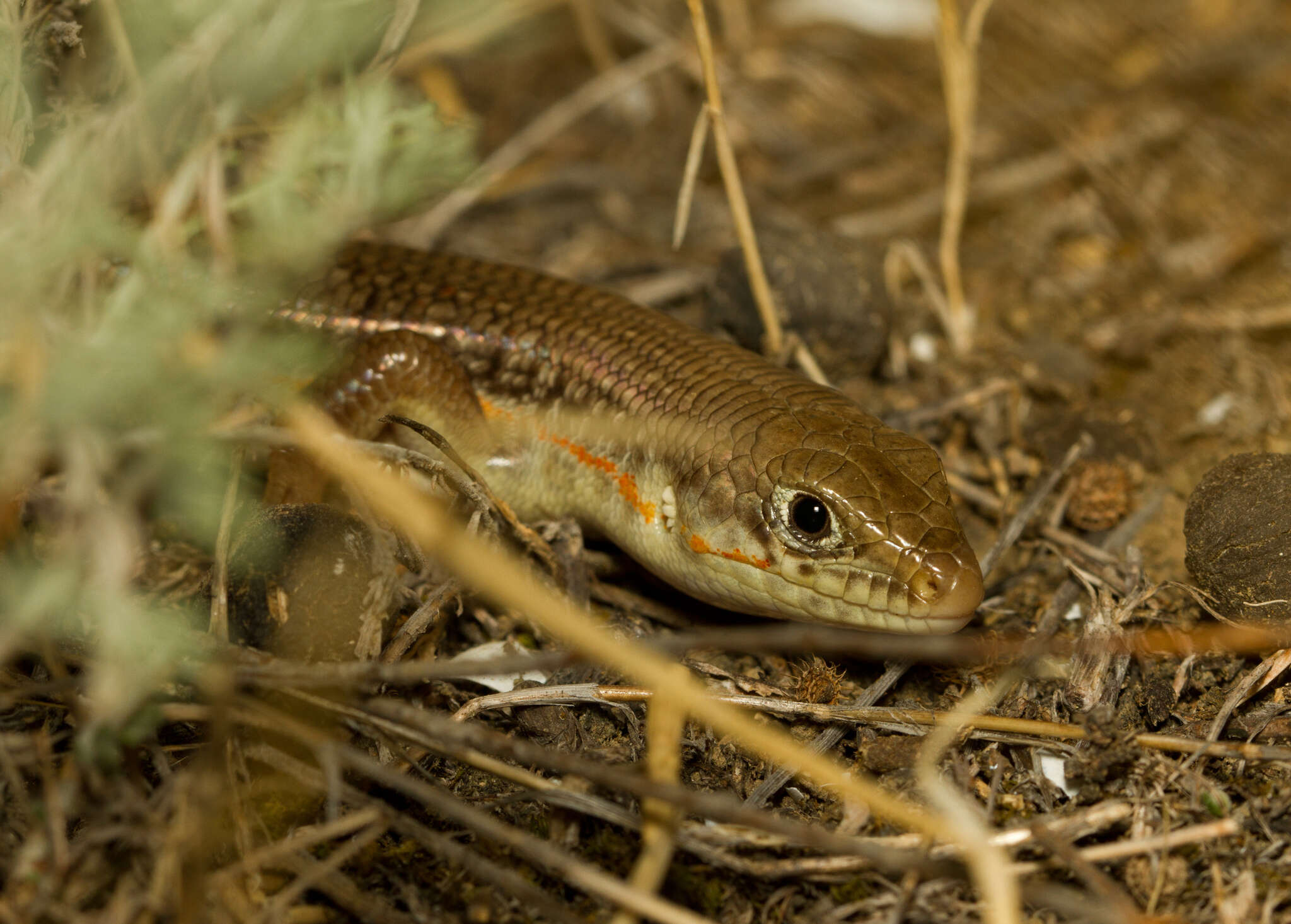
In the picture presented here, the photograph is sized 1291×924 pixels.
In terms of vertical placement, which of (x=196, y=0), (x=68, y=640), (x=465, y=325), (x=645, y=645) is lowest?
(x=68, y=640)

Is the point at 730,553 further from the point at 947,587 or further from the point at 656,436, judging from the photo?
the point at 947,587

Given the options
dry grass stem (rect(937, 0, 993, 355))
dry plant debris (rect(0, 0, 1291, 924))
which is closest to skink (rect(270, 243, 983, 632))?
dry plant debris (rect(0, 0, 1291, 924))

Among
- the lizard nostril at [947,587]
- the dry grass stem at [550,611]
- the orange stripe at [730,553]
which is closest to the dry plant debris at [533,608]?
the dry grass stem at [550,611]

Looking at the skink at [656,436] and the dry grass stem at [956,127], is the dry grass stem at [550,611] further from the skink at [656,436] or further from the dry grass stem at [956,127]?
the dry grass stem at [956,127]

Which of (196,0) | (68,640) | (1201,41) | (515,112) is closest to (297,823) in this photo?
(68,640)

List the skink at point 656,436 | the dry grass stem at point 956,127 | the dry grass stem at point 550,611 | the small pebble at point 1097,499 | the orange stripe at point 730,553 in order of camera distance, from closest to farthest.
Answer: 1. the dry grass stem at point 550,611
2. the skink at point 656,436
3. the orange stripe at point 730,553
4. the small pebble at point 1097,499
5. the dry grass stem at point 956,127

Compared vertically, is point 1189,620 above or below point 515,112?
below

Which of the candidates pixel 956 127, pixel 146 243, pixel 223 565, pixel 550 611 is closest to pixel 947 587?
pixel 550 611

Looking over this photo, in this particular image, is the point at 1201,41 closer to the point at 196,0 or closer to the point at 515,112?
the point at 515,112
